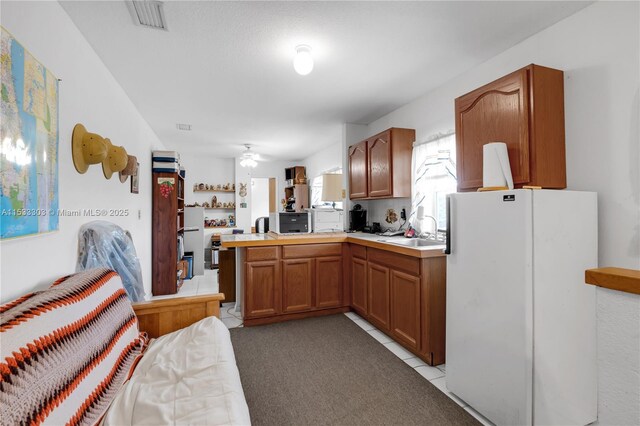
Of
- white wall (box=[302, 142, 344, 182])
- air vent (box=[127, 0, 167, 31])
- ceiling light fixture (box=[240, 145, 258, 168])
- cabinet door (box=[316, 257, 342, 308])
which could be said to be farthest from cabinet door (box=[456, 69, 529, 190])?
ceiling light fixture (box=[240, 145, 258, 168])

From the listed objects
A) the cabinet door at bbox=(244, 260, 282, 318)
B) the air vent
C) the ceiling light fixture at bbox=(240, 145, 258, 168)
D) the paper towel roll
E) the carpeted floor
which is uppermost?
the air vent

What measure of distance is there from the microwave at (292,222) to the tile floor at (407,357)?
1150mm

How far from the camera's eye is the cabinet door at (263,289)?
3225 mm

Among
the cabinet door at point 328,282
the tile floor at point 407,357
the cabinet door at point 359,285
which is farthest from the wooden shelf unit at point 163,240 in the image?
the cabinet door at point 359,285

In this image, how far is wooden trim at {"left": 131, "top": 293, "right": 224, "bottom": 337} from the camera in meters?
1.84

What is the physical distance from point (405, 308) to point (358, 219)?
5.91 ft

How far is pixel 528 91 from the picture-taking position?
75.5 inches

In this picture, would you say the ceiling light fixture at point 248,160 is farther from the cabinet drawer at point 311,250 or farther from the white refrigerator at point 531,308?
the white refrigerator at point 531,308

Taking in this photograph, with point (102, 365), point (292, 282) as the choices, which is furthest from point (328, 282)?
point (102, 365)

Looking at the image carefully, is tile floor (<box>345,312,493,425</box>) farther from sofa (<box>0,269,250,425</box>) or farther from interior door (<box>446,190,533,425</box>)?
sofa (<box>0,269,250,425</box>)

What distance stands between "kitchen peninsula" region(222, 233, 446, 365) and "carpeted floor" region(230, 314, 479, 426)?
27 cm

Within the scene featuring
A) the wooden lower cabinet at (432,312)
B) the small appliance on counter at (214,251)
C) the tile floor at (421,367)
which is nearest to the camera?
the tile floor at (421,367)

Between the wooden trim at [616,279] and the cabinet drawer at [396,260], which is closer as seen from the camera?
the wooden trim at [616,279]

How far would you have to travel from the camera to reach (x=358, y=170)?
4078 mm
